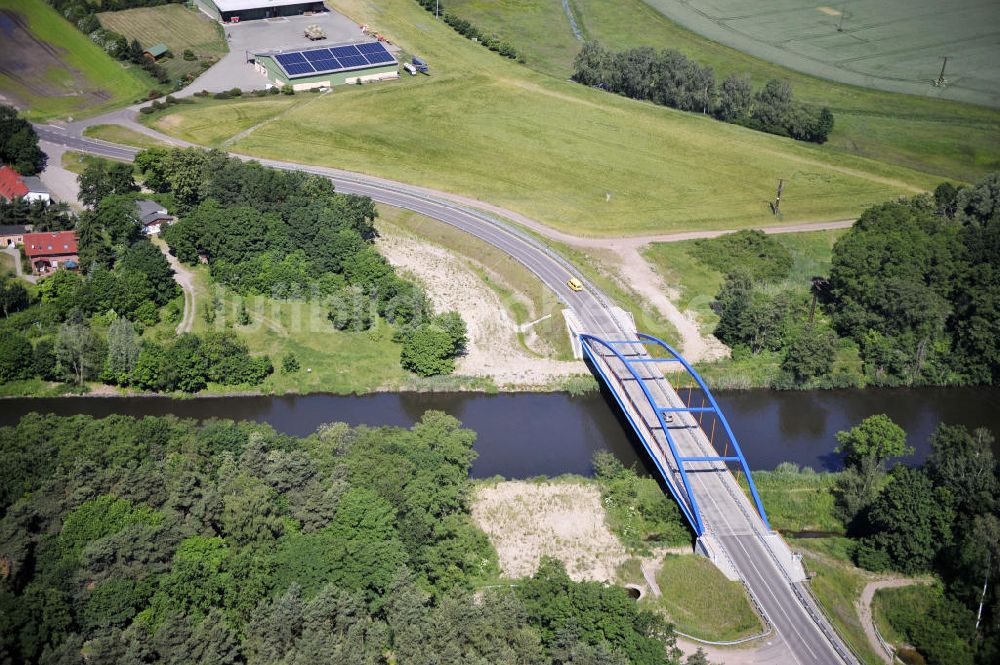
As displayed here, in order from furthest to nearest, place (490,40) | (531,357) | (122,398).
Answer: (490,40)
(531,357)
(122,398)

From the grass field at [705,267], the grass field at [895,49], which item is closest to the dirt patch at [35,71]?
the grass field at [705,267]

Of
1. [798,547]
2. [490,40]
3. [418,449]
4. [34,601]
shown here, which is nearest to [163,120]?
[490,40]

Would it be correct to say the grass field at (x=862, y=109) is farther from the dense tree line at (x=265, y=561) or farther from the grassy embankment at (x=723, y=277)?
the dense tree line at (x=265, y=561)

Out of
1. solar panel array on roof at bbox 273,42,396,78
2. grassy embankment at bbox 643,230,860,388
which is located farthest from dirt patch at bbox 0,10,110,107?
grassy embankment at bbox 643,230,860,388

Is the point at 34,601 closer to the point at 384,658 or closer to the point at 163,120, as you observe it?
the point at 384,658

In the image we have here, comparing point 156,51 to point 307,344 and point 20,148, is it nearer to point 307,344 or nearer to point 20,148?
point 20,148

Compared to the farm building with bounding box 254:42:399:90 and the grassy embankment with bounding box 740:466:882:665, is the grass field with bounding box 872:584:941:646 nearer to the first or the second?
the grassy embankment with bounding box 740:466:882:665
